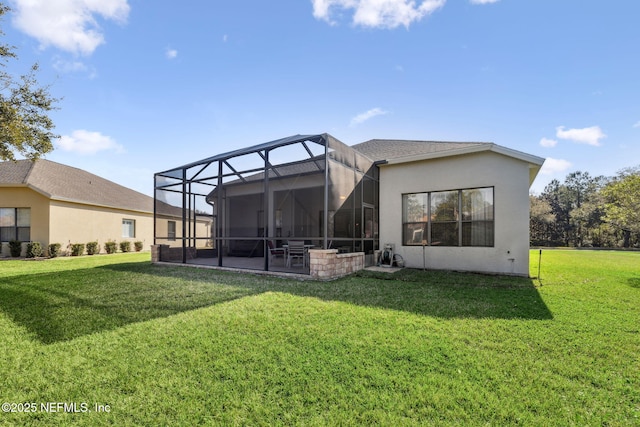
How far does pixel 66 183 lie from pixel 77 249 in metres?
4.09

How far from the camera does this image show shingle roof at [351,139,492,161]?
9.91 m

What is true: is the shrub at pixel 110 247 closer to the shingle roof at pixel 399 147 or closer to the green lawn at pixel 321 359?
the green lawn at pixel 321 359

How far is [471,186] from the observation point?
326 inches

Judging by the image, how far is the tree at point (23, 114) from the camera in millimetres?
8086

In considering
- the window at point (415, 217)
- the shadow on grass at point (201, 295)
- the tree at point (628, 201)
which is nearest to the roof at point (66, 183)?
the shadow on grass at point (201, 295)

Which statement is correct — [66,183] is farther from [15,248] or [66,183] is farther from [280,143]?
[280,143]

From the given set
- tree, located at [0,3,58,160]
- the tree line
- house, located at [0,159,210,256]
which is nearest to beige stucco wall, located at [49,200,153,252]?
house, located at [0,159,210,256]

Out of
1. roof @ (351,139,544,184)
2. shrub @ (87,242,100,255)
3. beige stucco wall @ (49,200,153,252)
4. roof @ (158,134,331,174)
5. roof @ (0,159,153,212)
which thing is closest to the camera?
roof @ (158,134,331,174)

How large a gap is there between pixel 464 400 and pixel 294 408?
1.27 meters

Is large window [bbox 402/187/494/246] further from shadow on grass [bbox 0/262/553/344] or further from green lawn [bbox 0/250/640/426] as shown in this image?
green lawn [bbox 0/250/640/426]

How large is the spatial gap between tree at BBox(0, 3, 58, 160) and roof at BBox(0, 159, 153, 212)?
13.6 feet

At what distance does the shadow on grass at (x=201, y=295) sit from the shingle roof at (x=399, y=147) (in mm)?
4333

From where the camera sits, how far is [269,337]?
3326mm

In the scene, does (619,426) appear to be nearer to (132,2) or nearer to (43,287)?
(43,287)
